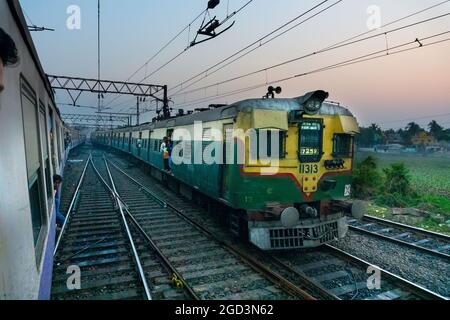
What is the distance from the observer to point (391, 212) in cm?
1234

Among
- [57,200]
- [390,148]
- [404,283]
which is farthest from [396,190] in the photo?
[390,148]

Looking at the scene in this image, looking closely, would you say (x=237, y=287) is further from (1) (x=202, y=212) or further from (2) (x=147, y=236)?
(1) (x=202, y=212)

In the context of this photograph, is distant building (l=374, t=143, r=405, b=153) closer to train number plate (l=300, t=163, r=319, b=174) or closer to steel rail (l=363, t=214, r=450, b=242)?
steel rail (l=363, t=214, r=450, b=242)

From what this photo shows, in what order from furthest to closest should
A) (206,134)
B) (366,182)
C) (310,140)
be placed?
1. (366,182)
2. (206,134)
3. (310,140)

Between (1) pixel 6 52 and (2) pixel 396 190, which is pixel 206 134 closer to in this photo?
(1) pixel 6 52

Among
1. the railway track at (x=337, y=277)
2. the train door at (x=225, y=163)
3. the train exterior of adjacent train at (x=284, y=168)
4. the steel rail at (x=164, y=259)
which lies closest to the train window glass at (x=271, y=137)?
the train exterior of adjacent train at (x=284, y=168)

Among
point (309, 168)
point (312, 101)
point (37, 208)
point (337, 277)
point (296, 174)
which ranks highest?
point (312, 101)

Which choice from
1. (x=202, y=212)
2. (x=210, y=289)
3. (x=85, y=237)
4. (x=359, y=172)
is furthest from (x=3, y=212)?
(x=359, y=172)

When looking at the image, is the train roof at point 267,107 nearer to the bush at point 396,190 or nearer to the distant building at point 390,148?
the bush at point 396,190

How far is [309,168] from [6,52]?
21.0 feet

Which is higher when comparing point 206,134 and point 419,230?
point 206,134

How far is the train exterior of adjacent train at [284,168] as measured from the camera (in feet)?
22.9

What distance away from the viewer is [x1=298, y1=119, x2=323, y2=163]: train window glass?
7379 millimetres

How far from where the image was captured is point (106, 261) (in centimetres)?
676
